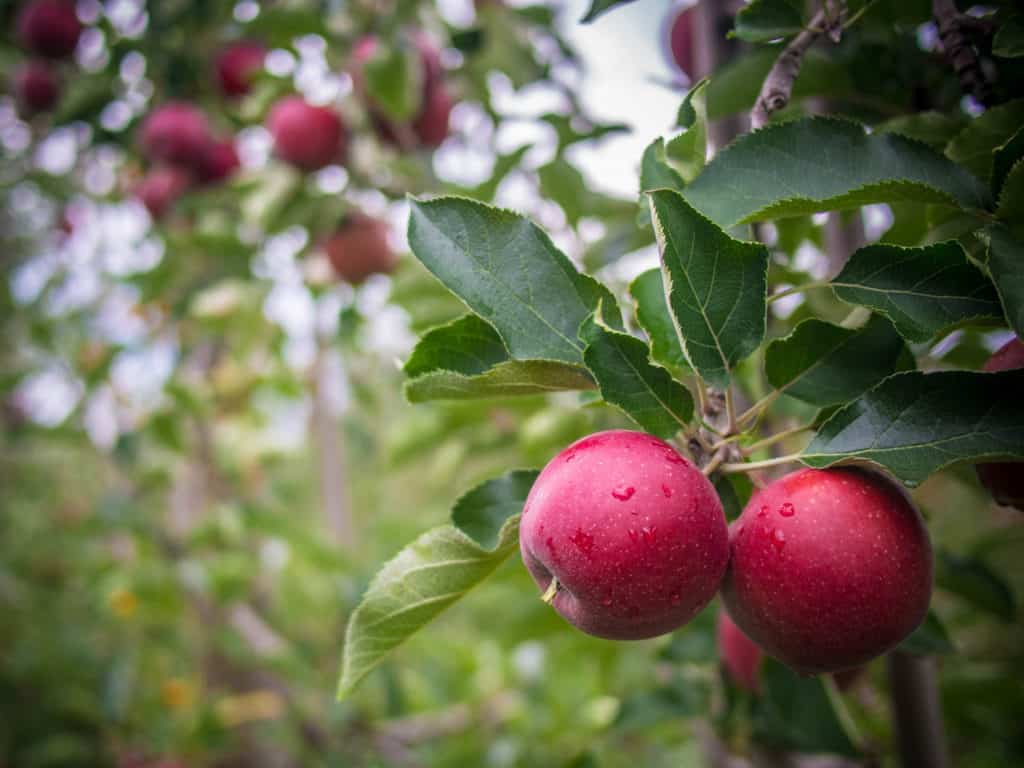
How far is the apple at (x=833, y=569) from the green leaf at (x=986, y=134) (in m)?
0.26

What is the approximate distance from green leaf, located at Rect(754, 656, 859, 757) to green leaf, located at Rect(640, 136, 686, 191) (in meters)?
0.51

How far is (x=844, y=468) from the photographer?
0.49 meters

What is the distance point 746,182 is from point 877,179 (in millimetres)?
79

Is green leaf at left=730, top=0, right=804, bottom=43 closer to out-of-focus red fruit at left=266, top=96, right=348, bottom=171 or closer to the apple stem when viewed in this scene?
the apple stem

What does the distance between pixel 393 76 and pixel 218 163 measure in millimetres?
785

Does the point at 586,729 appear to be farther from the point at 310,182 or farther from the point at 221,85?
the point at 221,85

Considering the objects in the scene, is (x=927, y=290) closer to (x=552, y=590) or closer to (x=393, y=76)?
(x=552, y=590)

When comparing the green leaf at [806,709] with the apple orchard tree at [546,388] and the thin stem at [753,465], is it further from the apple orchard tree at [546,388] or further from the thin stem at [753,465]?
the thin stem at [753,465]

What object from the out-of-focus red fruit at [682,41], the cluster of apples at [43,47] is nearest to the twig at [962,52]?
the out-of-focus red fruit at [682,41]

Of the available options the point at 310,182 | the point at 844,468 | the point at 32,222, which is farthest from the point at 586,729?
the point at 32,222

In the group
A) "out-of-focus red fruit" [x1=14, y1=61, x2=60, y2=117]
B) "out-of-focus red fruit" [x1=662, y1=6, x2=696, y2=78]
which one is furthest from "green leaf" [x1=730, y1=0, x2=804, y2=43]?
"out-of-focus red fruit" [x1=14, y1=61, x2=60, y2=117]

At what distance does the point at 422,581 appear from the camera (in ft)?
1.75

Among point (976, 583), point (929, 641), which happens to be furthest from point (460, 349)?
point (976, 583)

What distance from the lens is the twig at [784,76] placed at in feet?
1.70
